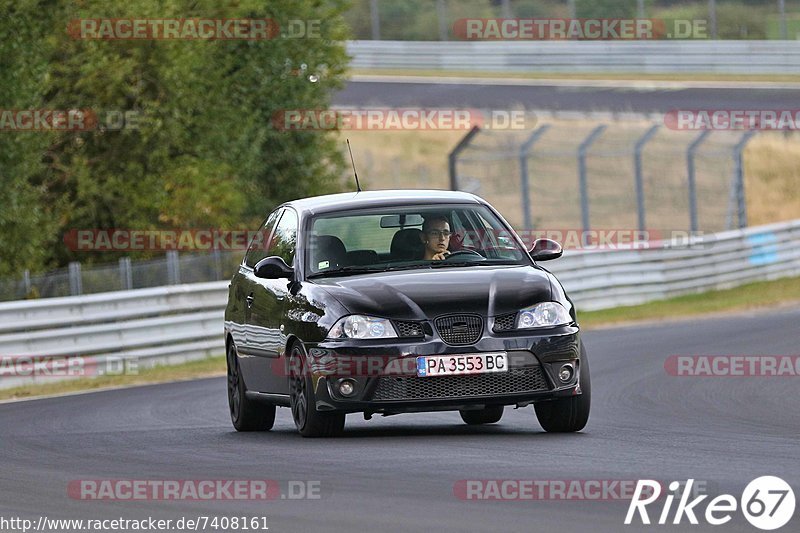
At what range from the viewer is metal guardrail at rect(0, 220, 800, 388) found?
1850 cm

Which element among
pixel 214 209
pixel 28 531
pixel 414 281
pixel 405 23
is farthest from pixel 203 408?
pixel 405 23

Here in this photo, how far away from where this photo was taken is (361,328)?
984cm

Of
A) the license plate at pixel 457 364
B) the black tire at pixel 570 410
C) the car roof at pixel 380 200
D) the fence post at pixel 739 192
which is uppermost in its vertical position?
the car roof at pixel 380 200

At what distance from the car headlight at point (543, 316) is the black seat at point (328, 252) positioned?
1.36 m

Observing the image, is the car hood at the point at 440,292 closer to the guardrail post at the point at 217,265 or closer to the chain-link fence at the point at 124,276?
the chain-link fence at the point at 124,276

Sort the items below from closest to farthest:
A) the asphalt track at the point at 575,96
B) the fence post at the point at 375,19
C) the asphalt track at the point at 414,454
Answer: the asphalt track at the point at 414,454 < the asphalt track at the point at 575,96 < the fence post at the point at 375,19

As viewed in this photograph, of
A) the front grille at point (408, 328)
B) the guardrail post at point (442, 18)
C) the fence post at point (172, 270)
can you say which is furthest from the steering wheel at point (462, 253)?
the guardrail post at point (442, 18)

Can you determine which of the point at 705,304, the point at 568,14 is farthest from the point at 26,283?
the point at 568,14

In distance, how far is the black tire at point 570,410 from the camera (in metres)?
10.2

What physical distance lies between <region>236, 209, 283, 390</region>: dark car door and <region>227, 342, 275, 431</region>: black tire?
135mm

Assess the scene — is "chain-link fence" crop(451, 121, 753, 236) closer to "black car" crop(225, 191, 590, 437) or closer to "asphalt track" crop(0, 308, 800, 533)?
"asphalt track" crop(0, 308, 800, 533)

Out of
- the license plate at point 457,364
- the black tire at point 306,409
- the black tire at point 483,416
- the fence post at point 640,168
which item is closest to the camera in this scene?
the license plate at point 457,364

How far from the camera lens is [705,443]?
31.4ft

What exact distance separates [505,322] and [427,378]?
55 centimetres
